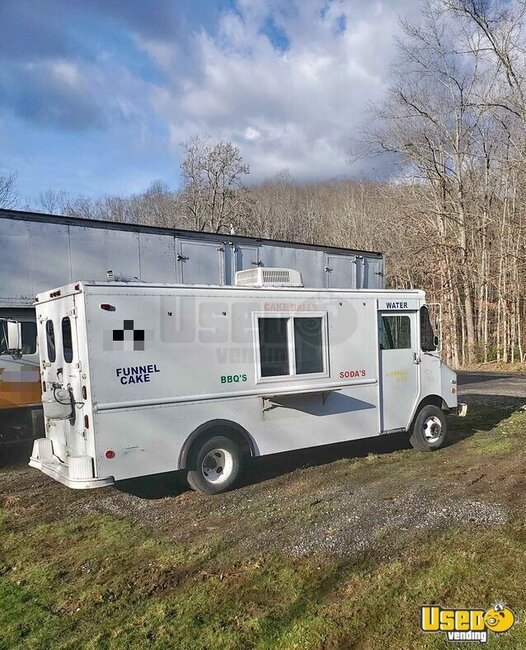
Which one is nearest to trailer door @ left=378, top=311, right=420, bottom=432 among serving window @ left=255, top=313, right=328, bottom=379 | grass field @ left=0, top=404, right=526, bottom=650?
grass field @ left=0, top=404, right=526, bottom=650

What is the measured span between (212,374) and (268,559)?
8.39 ft


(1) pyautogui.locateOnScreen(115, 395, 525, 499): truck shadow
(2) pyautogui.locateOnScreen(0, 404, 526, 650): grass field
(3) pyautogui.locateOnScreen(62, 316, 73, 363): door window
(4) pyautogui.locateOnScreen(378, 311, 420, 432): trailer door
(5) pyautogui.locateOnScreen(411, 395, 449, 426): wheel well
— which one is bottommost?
(1) pyautogui.locateOnScreen(115, 395, 525, 499): truck shadow

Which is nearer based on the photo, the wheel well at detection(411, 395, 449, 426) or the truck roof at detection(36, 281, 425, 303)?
the truck roof at detection(36, 281, 425, 303)

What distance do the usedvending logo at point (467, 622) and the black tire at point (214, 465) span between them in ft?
11.1

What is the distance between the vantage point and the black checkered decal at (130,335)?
6043mm

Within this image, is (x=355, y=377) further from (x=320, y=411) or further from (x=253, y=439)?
(x=253, y=439)

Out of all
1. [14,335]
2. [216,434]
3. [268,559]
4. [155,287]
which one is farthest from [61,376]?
[268,559]

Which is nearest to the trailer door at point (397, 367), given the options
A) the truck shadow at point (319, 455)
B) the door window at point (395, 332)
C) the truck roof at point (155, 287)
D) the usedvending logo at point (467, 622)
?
the door window at point (395, 332)

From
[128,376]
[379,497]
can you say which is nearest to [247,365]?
[128,376]

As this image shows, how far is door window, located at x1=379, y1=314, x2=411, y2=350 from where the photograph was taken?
8219mm

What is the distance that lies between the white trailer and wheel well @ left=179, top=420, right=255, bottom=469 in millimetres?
14

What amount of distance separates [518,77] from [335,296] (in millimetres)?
14299

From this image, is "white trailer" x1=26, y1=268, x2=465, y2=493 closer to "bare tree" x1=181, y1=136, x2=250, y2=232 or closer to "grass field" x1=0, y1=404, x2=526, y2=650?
"grass field" x1=0, y1=404, x2=526, y2=650

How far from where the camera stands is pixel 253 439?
22.6 feet
